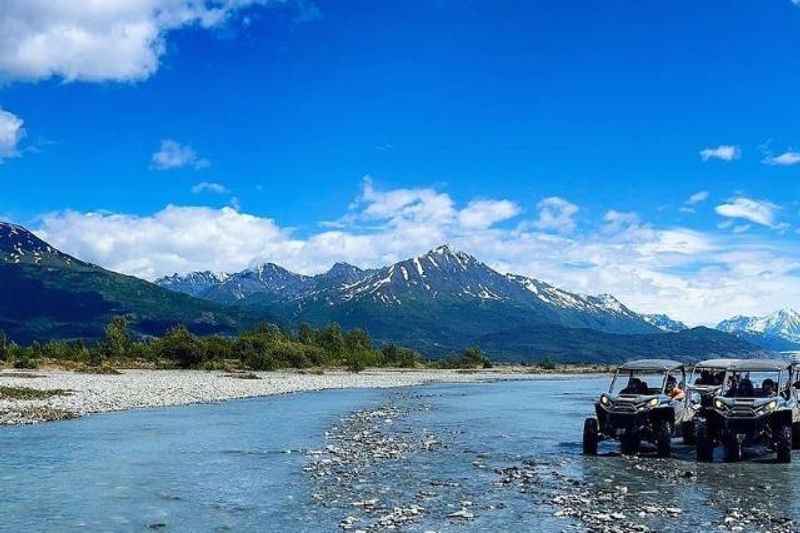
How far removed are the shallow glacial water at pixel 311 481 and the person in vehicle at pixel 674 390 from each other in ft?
8.06

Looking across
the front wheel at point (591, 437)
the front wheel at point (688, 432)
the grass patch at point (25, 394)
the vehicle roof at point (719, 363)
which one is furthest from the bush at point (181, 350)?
the vehicle roof at point (719, 363)

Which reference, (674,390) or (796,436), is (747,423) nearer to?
(674,390)

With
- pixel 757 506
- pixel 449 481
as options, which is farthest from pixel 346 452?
pixel 757 506

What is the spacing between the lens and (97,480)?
25188 millimetres

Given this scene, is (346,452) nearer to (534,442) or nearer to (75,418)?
(534,442)

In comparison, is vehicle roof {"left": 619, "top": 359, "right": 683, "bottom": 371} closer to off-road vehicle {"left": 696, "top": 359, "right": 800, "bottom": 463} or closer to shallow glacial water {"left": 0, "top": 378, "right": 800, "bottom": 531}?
off-road vehicle {"left": 696, "top": 359, "right": 800, "bottom": 463}

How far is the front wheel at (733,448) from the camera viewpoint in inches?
1157

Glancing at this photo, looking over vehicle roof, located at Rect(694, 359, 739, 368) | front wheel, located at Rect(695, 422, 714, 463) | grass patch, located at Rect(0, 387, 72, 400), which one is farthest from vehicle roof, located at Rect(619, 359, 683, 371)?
grass patch, located at Rect(0, 387, 72, 400)

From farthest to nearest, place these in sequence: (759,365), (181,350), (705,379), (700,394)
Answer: (181,350), (705,379), (700,394), (759,365)

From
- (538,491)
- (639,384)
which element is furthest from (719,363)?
(538,491)

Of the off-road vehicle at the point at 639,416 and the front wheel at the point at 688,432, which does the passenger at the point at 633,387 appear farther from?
the front wheel at the point at 688,432

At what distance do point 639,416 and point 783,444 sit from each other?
17.0ft

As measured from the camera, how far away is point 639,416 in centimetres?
3041

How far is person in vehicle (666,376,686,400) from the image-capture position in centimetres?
3177
